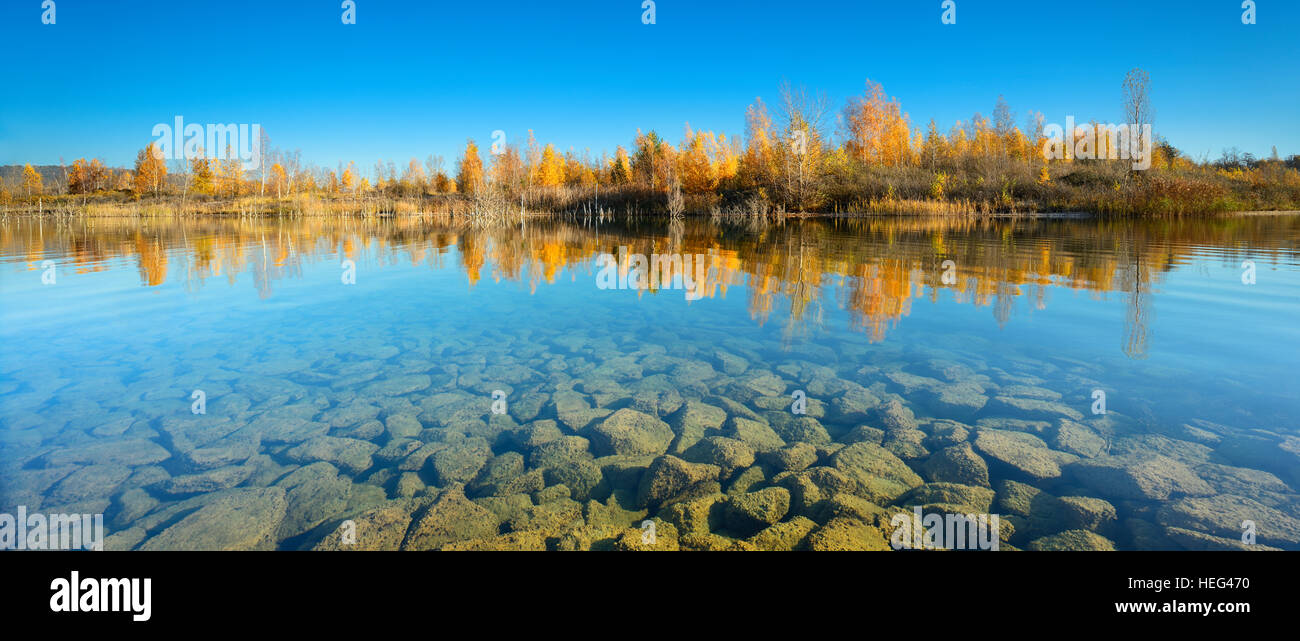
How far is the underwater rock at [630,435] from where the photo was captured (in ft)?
13.0

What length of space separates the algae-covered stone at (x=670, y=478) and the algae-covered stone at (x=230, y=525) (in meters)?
1.97

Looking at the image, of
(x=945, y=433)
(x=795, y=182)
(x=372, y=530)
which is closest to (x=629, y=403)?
(x=372, y=530)

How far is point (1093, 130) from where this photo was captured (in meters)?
53.8

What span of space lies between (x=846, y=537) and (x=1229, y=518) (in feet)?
6.36

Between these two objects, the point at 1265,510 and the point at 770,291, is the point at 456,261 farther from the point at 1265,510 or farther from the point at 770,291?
the point at 1265,510

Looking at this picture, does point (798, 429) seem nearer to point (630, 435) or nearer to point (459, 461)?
point (630, 435)

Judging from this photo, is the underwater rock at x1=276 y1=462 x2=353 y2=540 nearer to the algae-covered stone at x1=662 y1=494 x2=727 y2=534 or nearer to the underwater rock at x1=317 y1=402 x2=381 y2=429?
the underwater rock at x1=317 y1=402 x2=381 y2=429

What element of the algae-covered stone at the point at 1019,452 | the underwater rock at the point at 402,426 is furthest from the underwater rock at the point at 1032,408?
the underwater rock at the point at 402,426

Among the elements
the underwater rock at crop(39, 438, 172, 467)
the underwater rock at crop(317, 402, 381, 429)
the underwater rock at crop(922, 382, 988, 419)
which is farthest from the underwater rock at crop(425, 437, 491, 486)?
the underwater rock at crop(922, 382, 988, 419)

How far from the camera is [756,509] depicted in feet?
10.2

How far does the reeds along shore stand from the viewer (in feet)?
115

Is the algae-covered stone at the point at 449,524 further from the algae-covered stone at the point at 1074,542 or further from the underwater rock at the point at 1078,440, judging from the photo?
the underwater rock at the point at 1078,440

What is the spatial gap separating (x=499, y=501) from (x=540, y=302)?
20.9ft
